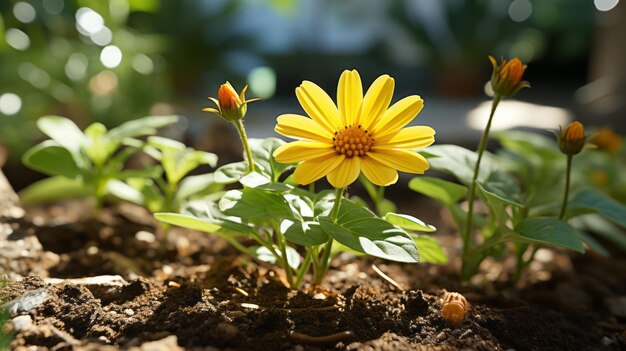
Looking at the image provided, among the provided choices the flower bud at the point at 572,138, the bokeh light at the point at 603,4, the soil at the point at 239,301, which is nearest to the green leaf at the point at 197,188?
the soil at the point at 239,301

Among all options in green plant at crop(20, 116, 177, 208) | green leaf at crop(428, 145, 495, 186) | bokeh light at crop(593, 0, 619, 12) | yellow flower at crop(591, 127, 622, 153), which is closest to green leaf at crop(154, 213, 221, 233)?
green plant at crop(20, 116, 177, 208)

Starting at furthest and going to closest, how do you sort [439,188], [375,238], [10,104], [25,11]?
[25,11] → [10,104] → [439,188] → [375,238]

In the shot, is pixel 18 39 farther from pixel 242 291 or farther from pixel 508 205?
pixel 508 205

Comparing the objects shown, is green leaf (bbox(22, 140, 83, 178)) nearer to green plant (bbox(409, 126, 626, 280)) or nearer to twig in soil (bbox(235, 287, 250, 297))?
twig in soil (bbox(235, 287, 250, 297))

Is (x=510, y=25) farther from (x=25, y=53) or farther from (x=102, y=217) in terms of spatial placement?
(x=102, y=217)

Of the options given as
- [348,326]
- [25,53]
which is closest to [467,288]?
[348,326]

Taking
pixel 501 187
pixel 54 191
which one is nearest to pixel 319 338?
pixel 501 187
